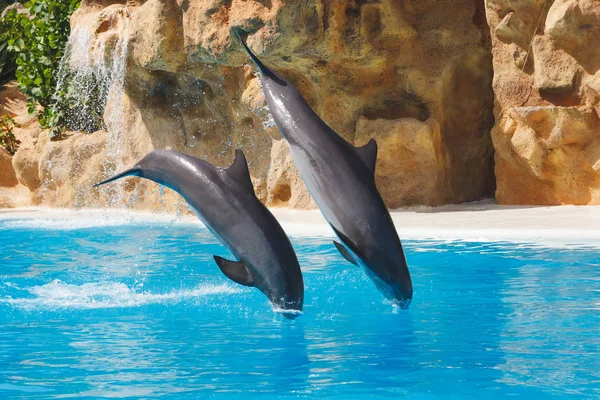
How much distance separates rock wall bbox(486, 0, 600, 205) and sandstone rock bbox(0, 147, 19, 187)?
9.83 meters

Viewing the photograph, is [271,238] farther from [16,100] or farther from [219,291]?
[16,100]

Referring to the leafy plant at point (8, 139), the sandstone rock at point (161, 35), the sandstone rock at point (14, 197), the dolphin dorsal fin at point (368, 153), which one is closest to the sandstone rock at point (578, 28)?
the sandstone rock at point (161, 35)

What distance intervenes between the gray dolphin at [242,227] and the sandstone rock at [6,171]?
13.1m

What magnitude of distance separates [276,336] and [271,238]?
0.51 metres

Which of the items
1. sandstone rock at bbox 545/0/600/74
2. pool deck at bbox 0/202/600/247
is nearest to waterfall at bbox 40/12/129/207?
pool deck at bbox 0/202/600/247

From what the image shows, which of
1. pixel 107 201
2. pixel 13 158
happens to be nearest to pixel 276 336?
pixel 107 201

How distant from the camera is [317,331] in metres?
4.79

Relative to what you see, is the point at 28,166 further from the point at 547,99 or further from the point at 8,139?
the point at 547,99

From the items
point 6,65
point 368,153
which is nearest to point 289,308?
point 368,153

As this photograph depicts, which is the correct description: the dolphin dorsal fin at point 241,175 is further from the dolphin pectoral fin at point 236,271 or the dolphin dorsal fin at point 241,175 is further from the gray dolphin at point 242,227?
the dolphin pectoral fin at point 236,271

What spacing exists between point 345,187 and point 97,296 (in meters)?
2.33

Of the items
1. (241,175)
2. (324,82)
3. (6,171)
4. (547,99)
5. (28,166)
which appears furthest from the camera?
(6,171)

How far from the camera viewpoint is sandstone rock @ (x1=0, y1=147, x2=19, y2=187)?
17.2 meters

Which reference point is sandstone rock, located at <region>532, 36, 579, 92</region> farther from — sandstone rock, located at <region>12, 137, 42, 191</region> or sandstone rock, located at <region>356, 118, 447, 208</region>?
sandstone rock, located at <region>12, 137, 42, 191</region>
